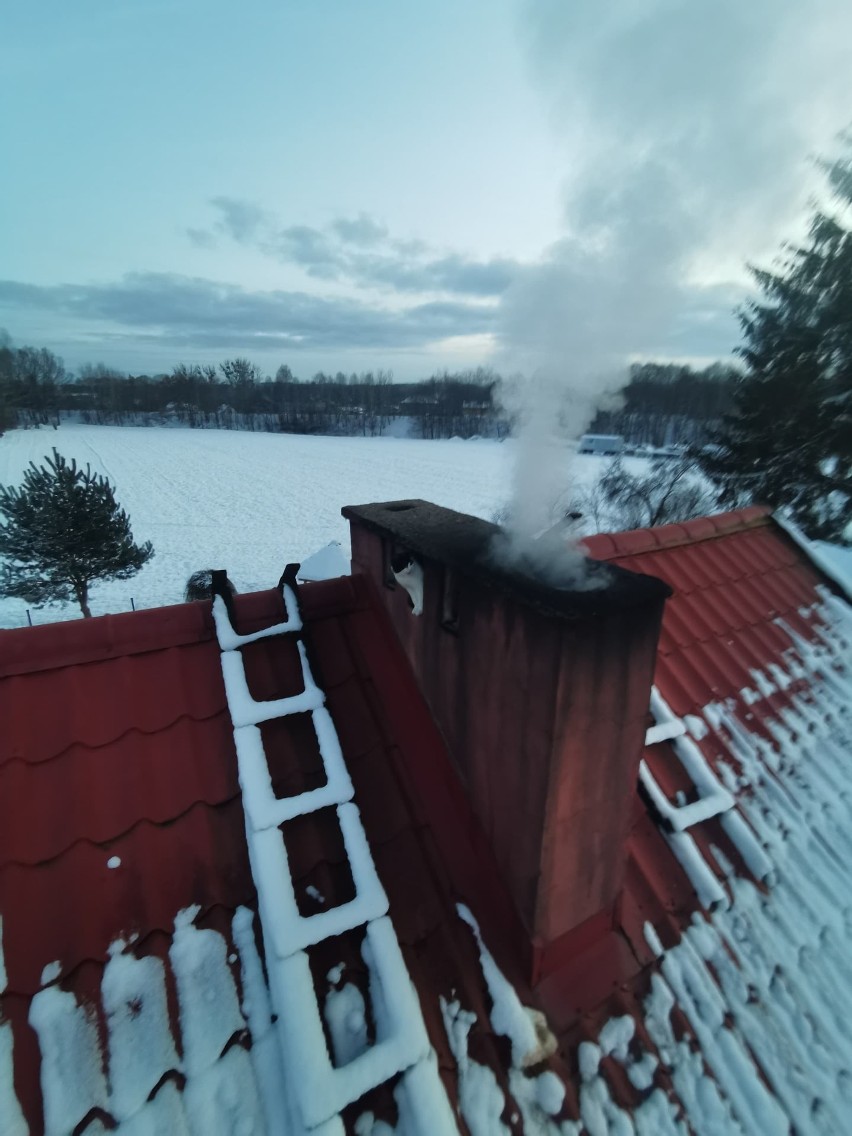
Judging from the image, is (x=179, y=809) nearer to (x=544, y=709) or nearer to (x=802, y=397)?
(x=544, y=709)

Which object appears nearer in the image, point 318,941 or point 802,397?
point 318,941

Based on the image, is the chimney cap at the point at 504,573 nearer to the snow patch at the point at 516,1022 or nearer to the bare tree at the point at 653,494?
the snow patch at the point at 516,1022

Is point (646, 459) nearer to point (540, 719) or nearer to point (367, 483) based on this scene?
point (540, 719)

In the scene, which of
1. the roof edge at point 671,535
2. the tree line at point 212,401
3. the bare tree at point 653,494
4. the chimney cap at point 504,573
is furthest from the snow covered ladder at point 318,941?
the tree line at point 212,401

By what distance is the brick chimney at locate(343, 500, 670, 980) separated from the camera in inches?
62.2

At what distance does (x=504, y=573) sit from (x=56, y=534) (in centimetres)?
1481

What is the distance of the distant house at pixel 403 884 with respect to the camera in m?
1.47

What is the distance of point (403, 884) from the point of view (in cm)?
191

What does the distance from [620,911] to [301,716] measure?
1586 millimetres

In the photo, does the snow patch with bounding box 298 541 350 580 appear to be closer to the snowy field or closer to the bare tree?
the snowy field

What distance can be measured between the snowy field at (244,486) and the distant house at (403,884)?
1042 millimetres

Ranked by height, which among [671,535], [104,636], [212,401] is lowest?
[104,636]

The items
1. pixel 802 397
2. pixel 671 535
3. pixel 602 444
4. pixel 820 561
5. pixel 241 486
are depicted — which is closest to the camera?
pixel 671 535

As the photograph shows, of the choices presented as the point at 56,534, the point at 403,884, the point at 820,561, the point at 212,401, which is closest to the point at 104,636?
the point at 403,884
